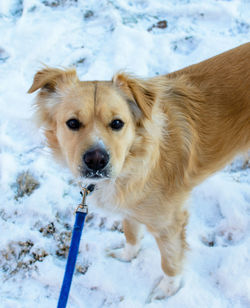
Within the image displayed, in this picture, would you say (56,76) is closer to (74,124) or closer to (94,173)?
(74,124)

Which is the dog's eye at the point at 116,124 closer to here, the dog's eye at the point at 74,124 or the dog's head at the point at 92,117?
the dog's head at the point at 92,117

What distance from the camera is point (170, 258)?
2299 mm

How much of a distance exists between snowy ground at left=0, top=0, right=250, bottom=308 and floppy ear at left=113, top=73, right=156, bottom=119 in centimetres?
36

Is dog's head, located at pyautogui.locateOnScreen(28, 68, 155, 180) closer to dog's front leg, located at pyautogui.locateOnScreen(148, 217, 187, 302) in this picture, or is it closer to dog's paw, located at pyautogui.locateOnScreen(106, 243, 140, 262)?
dog's front leg, located at pyautogui.locateOnScreen(148, 217, 187, 302)

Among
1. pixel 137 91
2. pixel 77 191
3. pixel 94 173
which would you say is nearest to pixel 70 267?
pixel 94 173

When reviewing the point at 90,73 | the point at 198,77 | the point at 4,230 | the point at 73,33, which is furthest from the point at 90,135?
the point at 73,33

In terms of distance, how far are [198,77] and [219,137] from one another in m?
0.50

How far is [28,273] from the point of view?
7.98 ft

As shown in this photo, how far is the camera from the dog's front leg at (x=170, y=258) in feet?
7.43

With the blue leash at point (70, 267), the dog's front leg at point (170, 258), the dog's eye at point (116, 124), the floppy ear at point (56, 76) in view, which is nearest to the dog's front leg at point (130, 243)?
the dog's front leg at point (170, 258)

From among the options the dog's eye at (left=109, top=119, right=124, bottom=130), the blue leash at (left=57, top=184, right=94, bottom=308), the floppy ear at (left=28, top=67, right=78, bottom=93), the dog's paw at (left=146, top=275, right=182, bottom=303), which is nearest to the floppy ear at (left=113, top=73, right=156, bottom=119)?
the dog's eye at (left=109, top=119, right=124, bottom=130)

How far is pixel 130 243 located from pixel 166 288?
0.46 m

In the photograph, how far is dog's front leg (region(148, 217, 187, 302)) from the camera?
7.43 ft

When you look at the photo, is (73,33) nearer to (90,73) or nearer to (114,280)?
(90,73)
